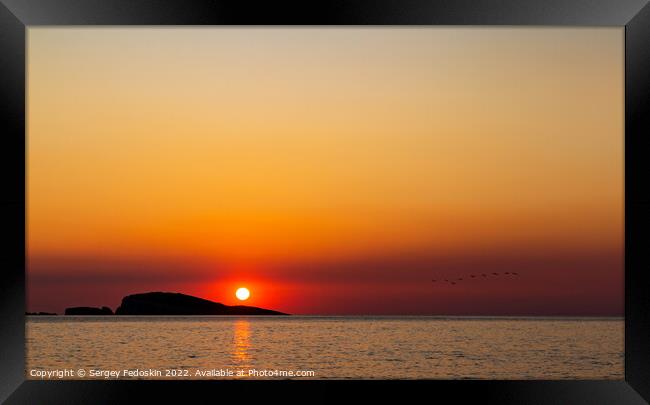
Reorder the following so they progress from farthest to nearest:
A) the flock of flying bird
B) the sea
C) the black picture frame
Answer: the flock of flying bird, the sea, the black picture frame

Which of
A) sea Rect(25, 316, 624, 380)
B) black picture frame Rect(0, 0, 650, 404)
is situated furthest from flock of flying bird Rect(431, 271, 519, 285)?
black picture frame Rect(0, 0, 650, 404)

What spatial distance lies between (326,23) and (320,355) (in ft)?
56.6

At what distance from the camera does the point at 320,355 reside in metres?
20.6

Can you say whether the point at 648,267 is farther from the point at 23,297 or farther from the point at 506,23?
the point at 23,297

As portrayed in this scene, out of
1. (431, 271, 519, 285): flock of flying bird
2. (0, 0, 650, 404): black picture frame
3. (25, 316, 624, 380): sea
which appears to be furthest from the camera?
(431, 271, 519, 285): flock of flying bird

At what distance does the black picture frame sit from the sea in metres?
11.0

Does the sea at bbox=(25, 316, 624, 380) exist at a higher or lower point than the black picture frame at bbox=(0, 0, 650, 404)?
lower

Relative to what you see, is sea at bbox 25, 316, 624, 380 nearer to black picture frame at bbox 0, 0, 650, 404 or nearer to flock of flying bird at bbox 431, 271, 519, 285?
flock of flying bird at bbox 431, 271, 519, 285

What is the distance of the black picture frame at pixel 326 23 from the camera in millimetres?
3861

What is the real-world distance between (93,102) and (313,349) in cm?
1456

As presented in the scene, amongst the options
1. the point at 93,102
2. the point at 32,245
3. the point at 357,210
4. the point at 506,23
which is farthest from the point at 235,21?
the point at 93,102

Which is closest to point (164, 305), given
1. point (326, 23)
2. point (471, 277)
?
point (471, 277)

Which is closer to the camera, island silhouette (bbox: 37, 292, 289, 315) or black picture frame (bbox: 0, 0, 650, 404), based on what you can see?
black picture frame (bbox: 0, 0, 650, 404)

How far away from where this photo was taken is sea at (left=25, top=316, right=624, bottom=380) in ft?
59.0
